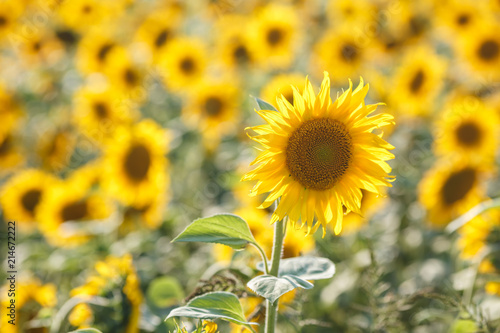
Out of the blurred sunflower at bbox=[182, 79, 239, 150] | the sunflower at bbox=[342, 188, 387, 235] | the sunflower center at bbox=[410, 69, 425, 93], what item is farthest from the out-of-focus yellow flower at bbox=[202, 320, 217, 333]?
the sunflower center at bbox=[410, 69, 425, 93]

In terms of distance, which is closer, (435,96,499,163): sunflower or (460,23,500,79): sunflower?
(435,96,499,163): sunflower

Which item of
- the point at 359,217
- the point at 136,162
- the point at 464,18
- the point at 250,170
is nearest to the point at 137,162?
the point at 136,162

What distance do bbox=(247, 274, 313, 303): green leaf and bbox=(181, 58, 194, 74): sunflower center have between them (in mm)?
3263

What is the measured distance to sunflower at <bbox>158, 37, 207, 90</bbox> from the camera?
408 cm

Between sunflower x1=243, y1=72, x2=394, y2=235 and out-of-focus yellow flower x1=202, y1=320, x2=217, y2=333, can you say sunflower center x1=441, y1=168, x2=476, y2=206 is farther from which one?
out-of-focus yellow flower x1=202, y1=320, x2=217, y2=333

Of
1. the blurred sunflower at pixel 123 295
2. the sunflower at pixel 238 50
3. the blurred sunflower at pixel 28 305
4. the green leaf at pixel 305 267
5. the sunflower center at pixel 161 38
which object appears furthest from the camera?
the sunflower center at pixel 161 38

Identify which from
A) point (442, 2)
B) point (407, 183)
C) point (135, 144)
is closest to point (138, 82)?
point (135, 144)

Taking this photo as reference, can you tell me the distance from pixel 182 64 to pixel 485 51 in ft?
7.60

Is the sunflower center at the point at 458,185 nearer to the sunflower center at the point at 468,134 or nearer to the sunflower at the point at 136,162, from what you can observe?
the sunflower center at the point at 468,134

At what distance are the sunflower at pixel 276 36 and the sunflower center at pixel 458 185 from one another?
197 cm

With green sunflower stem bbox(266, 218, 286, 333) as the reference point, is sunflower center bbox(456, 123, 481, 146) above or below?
above

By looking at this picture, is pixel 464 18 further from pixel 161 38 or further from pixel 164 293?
pixel 164 293

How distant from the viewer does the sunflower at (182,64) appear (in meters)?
4.08

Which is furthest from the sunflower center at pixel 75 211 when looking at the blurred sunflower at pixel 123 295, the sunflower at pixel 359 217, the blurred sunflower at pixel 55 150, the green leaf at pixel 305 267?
the green leaf at pixel 305 267
